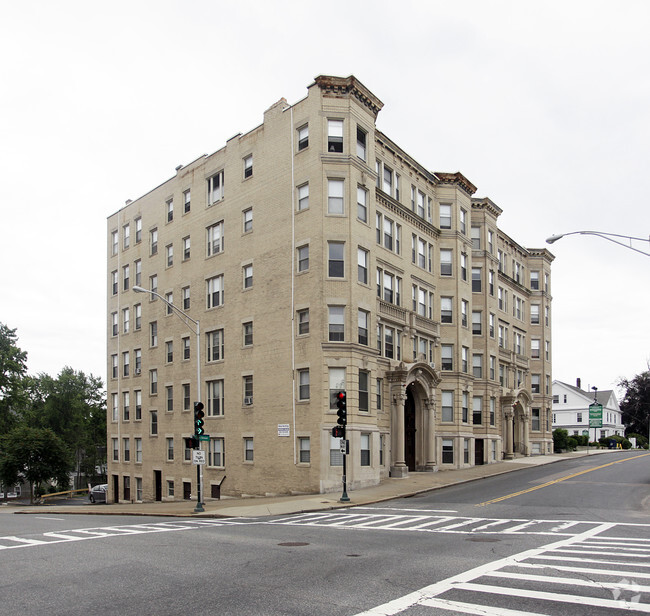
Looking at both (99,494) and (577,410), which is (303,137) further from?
(577,410)

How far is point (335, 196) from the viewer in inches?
1393

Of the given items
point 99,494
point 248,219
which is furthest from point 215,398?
point 99,494

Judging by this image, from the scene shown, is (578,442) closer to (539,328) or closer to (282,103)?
(539,328)

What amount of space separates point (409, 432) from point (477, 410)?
891 cm

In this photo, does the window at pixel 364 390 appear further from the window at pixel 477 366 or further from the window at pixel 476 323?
the window at pixel 476 323

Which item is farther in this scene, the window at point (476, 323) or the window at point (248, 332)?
the window at point (476, 323)

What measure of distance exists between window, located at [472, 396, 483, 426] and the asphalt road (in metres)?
26.6

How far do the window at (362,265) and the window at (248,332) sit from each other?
7441 mm

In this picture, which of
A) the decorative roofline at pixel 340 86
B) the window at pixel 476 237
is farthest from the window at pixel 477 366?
the decorative roofline at pixel 340 86

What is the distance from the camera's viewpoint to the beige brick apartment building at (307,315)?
34812mm

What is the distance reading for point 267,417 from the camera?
120 ft

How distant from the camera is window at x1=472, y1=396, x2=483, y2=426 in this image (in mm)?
49656

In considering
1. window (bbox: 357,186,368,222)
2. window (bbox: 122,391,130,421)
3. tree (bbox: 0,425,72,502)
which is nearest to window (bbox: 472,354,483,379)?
window (bbox: 357,186,368,222)

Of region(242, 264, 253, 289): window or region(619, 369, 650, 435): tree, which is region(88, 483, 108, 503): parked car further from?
region(619, 369, 650, 435): tree
